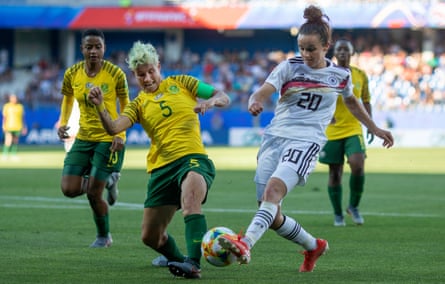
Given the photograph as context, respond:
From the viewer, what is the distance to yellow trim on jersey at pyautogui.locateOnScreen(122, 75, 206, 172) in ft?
28.3

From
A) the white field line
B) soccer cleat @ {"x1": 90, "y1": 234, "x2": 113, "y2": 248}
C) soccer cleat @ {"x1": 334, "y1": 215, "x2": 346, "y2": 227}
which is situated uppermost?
soccer cleat @ {"x1": 90, "y1": 234, "x2": 113, "y2": 248}

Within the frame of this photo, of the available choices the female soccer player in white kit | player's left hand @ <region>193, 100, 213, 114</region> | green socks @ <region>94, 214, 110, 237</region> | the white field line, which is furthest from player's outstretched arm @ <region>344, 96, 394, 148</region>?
the white field line

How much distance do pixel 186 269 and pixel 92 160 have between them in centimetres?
337

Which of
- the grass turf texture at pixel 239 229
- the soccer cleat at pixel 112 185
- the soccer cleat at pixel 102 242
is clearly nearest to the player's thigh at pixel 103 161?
the soccer cleat at pixel 112 185

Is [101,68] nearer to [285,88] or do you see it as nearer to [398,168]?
[285,88]

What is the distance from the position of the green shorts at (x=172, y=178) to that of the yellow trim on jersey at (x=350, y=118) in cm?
537

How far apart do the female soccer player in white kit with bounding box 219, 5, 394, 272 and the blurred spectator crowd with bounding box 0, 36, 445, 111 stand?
112 ft

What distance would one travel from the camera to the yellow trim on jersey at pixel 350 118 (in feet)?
44.9

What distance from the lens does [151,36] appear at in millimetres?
53250

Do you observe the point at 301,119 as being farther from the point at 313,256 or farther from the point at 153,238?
the point at 153,238

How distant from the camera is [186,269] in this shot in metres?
8.14

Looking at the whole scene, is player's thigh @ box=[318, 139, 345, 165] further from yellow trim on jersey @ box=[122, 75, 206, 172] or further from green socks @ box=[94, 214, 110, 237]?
yellow trim on jersey @ box=[122, 75, 206, 172]

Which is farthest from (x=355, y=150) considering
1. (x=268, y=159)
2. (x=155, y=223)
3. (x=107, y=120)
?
(x=107, y=120)

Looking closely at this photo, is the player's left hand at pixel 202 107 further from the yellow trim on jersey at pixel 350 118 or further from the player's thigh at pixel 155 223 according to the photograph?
the yellow trim on jersey at pixel 350 118
